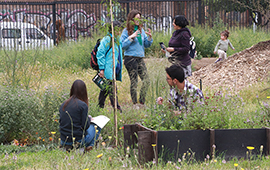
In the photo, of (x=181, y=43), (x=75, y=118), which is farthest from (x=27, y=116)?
(x=181, y=43)

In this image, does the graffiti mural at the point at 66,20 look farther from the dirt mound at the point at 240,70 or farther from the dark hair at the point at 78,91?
the dark hair at the point at 78,91

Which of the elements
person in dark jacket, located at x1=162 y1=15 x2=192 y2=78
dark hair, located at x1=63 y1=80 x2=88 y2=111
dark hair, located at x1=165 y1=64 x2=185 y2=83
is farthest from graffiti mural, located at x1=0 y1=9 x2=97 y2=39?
dark hair, located at x1=165 y1=64 x2=185 y2=83

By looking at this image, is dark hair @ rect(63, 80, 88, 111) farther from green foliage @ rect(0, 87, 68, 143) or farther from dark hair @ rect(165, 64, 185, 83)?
dark hair @ rect(165, 64, 185, 83)

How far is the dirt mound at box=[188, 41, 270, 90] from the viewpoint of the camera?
28.1 ft

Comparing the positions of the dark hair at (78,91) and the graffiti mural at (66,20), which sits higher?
the graffiti mural at (66,20)

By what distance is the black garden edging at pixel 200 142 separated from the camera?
3.33 metres

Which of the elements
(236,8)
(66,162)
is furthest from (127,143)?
(236,8)

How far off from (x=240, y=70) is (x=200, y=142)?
623 centimetres

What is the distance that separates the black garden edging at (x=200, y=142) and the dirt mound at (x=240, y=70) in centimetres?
477

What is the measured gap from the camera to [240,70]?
9.16 m

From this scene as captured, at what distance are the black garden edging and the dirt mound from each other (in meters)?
4.77

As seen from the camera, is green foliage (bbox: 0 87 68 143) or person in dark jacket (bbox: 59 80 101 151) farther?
green foliage (bbox: 0 87 68 143)

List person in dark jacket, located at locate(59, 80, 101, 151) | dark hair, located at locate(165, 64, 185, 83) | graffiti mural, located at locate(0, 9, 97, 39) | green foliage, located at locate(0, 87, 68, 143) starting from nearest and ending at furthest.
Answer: person in dark jacket, located at locate(59, 80, 101, 151), dark hair, located at locate(165, 64, 185, 83), green foliage, located at locate(0, 87, 68, 143), graffiti mural, located at locate(0, 9, 97, 39)

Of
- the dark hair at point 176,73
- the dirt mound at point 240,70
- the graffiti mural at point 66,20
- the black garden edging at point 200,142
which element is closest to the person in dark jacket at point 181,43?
the dark hair at point 176,73
